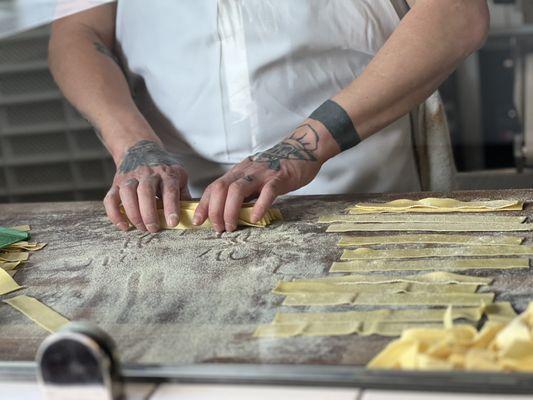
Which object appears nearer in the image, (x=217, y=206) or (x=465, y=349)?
(x=465, y=349)

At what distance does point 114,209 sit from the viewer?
4.50 ft

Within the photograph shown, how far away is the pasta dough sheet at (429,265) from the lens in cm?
103

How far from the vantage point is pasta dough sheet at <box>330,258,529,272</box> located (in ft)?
3.38

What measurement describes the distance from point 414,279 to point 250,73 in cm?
53

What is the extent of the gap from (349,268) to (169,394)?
14.1 inches

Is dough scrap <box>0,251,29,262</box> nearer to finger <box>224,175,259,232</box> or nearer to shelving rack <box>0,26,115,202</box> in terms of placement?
shelving rack <box>0,26,115,202</box>

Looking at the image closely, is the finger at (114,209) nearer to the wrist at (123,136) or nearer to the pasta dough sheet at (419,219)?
the wrist at (123,136)

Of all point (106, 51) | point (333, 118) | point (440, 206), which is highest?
point (106, 51)

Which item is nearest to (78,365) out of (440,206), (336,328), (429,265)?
(336,328)

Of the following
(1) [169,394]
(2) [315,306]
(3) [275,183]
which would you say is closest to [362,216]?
(3) [275,183]

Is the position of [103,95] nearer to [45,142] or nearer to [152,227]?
[45,142]

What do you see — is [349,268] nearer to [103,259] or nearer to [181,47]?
[103,259]

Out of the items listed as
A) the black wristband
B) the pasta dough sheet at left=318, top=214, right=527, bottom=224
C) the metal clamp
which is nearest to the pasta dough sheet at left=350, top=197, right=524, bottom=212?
the pasta dough sheet at left=318, top=214, right=527, bottom=224

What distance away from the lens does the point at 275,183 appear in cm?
135
